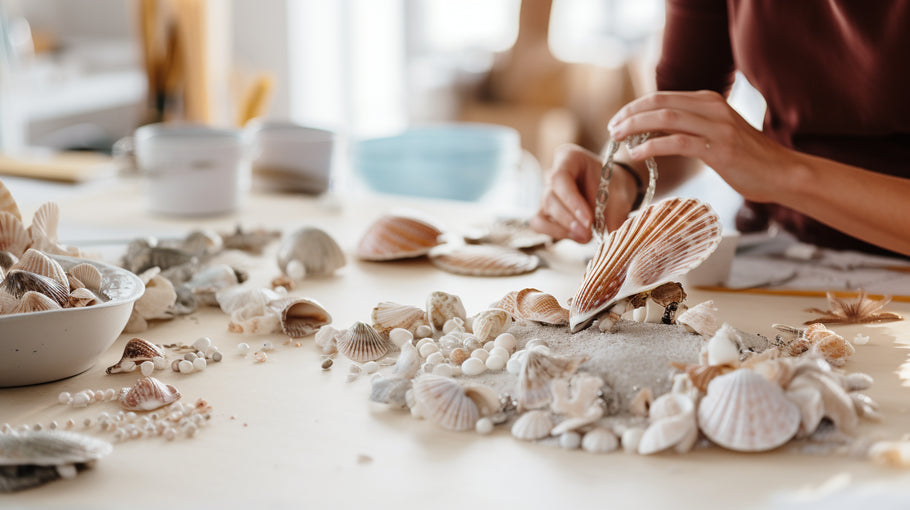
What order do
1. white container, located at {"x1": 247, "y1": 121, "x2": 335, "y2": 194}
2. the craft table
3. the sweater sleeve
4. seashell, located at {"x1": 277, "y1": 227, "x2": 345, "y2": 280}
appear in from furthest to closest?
white container, located at {"x1": 247, "y1": 121, "x2": 335, "y2": 194} → the sweater sleeve → seashell, located at {"x1": 277, "y1": 227, "x2": 345, "y2": 280} → the craft table

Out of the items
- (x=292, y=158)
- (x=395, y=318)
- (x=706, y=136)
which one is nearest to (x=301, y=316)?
(x=395, y=318)

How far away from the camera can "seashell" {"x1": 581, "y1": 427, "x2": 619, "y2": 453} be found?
0.54m

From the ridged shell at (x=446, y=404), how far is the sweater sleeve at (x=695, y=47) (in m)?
0.79

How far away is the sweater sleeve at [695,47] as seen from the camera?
1.17 metres

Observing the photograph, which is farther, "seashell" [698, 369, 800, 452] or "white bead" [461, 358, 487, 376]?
"white bead" [461, 358, 487, 376]

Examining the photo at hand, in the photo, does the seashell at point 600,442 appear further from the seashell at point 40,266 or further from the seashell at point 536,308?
the seashell at point 40,266

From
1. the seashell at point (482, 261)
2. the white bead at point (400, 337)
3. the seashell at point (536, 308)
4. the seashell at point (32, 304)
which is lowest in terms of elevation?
the seashell at point (482, 261)

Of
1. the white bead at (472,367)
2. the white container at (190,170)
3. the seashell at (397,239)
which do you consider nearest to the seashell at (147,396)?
the white bead at (472,367)

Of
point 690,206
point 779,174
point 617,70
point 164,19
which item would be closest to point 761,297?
point 779,174

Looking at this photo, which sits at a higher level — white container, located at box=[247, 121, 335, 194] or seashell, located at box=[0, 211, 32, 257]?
seashell, located at box=[0, 211, 32, 257]

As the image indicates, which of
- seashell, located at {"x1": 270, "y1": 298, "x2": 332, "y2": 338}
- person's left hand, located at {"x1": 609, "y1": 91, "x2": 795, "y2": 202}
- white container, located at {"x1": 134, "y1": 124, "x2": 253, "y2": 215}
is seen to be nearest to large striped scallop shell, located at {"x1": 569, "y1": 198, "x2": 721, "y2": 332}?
person's left hand, located at {"x1": 609, "y1": 91, "x2": 795, "y2": 202}

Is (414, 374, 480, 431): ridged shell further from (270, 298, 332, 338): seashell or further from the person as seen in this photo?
the person

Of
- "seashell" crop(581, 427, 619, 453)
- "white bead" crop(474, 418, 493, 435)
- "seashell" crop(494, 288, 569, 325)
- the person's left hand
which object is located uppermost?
the person's left hand

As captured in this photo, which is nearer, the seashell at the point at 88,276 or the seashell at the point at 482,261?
the seashell at the point at 88,276
